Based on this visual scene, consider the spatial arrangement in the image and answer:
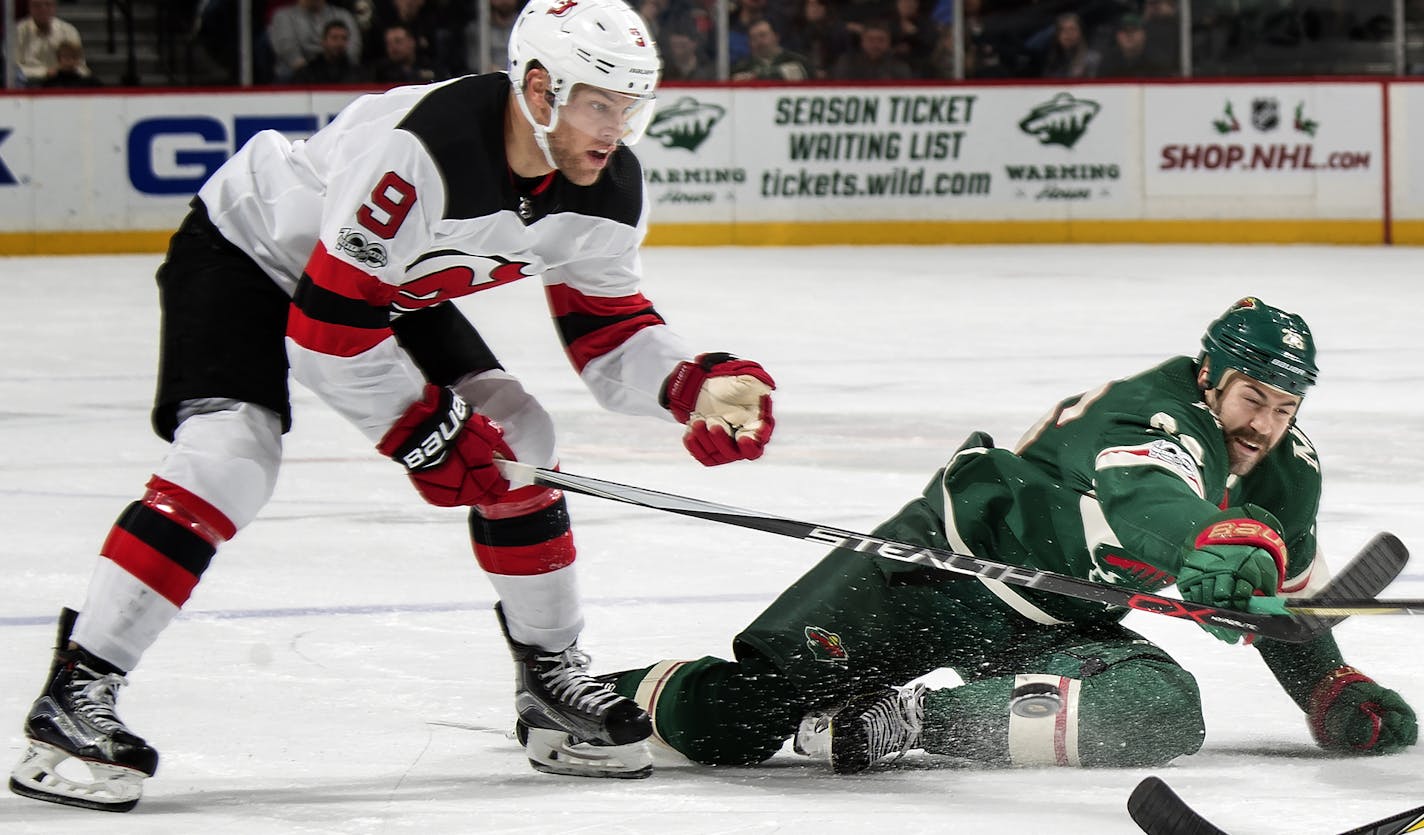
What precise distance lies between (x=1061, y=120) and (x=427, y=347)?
855cm

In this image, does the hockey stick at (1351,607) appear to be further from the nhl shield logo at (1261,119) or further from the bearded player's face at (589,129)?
the nhl shield logo at (1261,119)

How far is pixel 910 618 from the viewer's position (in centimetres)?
285

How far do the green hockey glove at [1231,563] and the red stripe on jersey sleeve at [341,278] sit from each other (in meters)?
1.01

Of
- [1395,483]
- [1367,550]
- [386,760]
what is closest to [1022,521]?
[1367,550]

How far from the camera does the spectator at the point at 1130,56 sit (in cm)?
1121

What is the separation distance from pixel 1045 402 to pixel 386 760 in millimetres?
3580

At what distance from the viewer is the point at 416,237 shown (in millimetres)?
2656

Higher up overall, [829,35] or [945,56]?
[829,35]

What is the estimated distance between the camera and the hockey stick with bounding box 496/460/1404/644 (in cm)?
251

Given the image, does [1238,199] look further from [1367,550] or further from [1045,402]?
[1367,550]

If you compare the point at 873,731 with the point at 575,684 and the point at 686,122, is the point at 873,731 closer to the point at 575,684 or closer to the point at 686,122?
the point at 575,684

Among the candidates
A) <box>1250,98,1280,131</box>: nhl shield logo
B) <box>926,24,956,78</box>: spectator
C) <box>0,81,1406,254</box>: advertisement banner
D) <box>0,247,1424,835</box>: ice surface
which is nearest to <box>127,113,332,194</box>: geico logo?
<box>0,81,1406,254</box>: advertisement banner

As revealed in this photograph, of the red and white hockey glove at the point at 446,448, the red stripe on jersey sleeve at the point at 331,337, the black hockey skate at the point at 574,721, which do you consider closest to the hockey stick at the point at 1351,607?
the black hockey skate at the point at 574,721

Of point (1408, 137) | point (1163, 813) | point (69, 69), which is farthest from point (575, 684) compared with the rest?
point (1408, 137)
